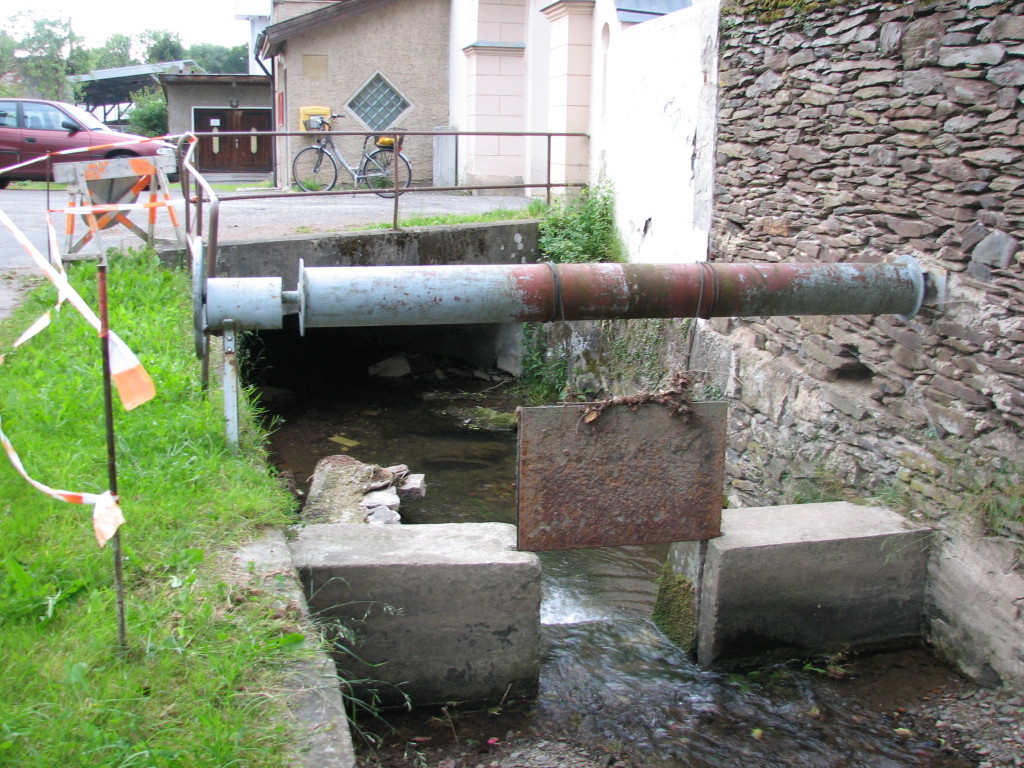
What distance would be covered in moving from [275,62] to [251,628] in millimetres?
16937

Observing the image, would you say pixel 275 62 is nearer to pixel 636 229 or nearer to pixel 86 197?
pixel 86 197

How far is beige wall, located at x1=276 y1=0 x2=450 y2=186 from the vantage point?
14.9m

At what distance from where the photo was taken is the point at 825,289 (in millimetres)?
3703

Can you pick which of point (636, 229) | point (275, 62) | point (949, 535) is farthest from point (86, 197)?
point (275, 62)

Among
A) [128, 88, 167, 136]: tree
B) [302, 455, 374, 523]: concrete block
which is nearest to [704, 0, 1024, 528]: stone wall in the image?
[302, 455, 374, 523]: concrete block

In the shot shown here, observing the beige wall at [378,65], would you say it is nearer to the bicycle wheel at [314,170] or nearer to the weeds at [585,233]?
the bicycle wheel at [314,170]

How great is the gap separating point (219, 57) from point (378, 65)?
170ft

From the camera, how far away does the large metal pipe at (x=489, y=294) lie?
340 cm

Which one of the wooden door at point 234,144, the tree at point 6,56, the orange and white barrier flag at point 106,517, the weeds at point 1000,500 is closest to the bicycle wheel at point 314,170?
the wooden door at point 234,144

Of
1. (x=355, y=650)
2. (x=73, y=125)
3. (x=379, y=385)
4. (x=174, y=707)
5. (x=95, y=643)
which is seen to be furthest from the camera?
(x=73, y=125)

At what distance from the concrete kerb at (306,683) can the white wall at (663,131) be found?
403 cm

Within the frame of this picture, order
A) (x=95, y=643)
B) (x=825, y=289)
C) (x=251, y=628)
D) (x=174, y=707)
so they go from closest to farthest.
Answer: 1. (x=174, y=707)
2. (x=95, y=643)
3. (x=251, y=628)
4. (x=825, y=289)

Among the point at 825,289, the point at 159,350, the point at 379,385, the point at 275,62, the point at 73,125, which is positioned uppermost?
the point at 275,62

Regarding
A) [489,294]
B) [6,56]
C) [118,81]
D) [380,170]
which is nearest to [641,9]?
[380,170]
